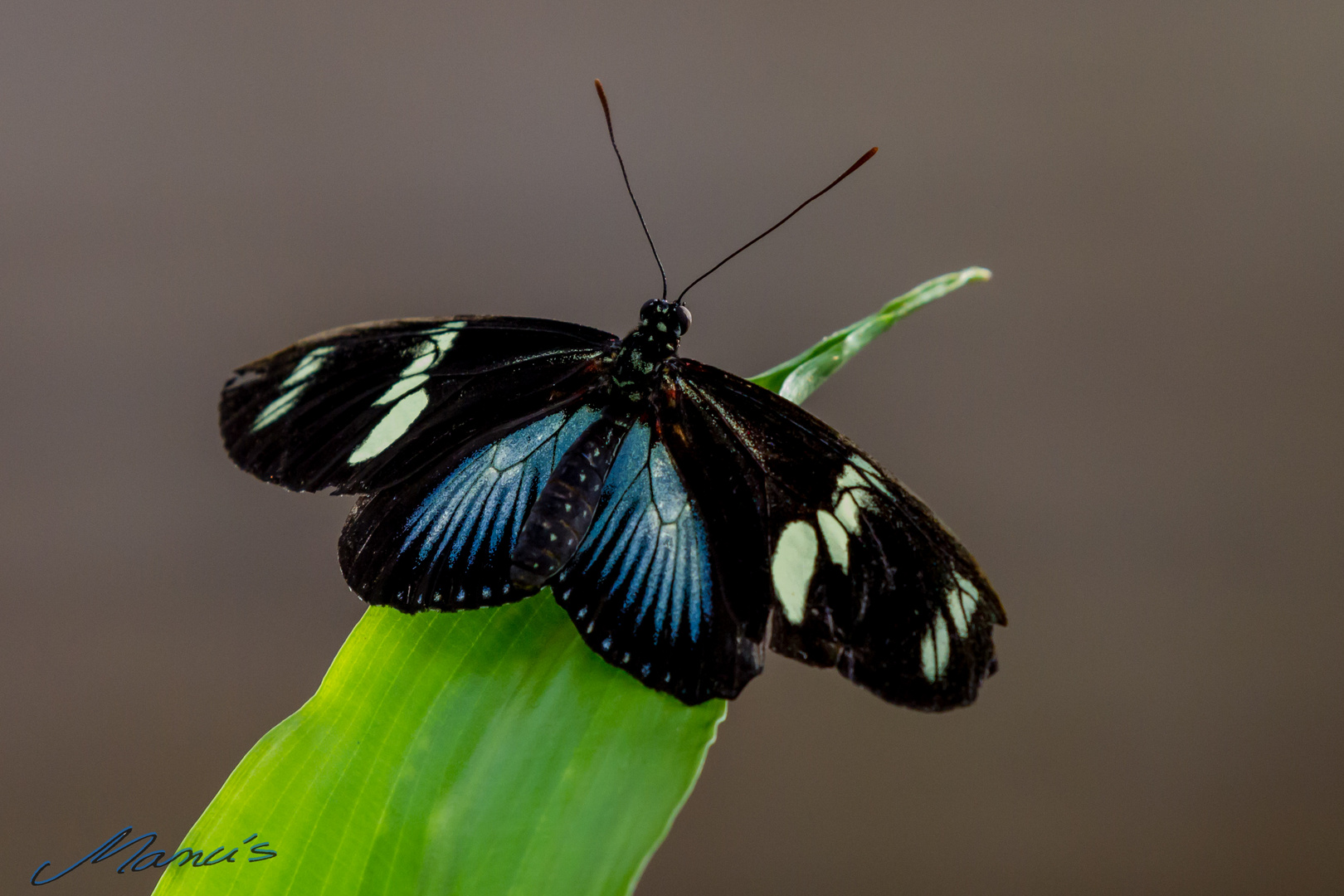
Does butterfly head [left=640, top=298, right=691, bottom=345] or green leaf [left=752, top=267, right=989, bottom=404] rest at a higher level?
green leaf [left=752, top=267, right=989, bottom=404]

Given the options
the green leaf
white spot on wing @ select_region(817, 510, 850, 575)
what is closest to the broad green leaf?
white spot on wing @ select_region(817, 510, 850, 575)

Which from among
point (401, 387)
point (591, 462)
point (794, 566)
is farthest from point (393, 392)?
point (794, 566)

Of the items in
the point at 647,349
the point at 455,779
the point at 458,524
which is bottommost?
the point at 455,779

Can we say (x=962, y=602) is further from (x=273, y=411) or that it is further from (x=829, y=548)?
(x=273, y=411)

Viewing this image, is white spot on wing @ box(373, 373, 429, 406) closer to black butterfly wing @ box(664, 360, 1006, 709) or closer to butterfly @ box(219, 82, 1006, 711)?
butterfly @ box(219, 82, 1006, 711)

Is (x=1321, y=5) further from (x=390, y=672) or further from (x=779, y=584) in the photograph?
(x=390, y=672)

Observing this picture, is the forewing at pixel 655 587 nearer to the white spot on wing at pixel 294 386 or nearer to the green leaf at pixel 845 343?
the green leaf at pixel 845 343

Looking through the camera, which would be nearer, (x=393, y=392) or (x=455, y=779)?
(x=455, y=779)
